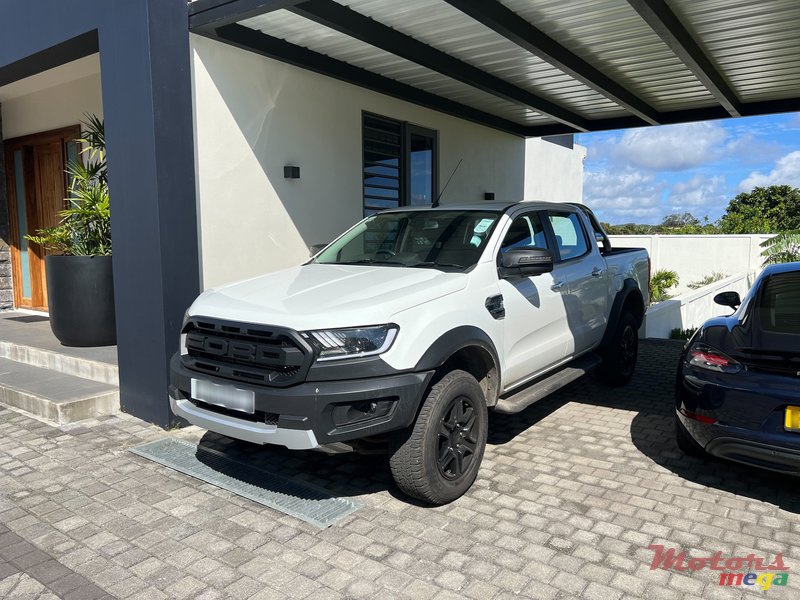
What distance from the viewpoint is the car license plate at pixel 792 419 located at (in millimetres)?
3305

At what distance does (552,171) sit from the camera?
14.4m

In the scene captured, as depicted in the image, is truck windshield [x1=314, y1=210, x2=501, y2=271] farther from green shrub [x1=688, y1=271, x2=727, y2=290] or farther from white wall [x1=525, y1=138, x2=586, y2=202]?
green shrub [x1=688, y1=271, x2=727, y2=290]

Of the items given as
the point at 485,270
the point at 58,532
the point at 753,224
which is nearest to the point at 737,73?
the point at 485,270

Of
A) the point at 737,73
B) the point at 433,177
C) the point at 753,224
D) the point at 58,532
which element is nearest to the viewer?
the point at 58,532

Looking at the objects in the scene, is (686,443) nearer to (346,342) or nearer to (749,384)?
(749,384)

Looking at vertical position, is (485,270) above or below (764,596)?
above

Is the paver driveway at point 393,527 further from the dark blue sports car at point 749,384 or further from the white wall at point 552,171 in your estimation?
the white wall at point 552,171

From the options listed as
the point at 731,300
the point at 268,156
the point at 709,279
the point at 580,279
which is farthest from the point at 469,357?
the point at 709,279

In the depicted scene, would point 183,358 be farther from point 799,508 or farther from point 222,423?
point 799,508

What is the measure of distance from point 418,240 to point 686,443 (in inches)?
95.0

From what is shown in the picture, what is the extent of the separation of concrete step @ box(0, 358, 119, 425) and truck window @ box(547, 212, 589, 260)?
4.24m

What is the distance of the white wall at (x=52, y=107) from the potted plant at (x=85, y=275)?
2.05 m

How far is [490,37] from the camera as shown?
6293 millimetres

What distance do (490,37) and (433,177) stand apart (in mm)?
3243
